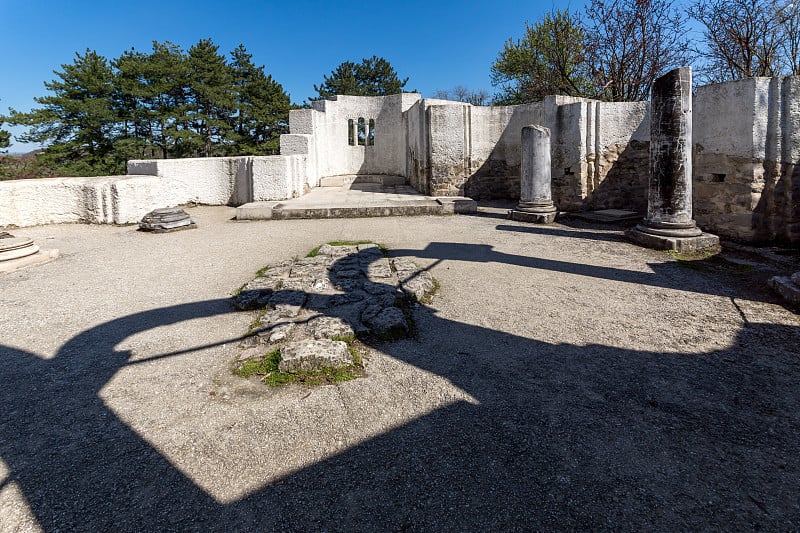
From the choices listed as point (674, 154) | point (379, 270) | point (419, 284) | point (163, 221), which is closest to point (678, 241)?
point (674, 154)

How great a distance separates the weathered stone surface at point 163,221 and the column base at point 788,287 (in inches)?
381

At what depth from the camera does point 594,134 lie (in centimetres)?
1071

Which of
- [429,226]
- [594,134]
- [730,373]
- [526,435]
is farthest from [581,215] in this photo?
[526,435]

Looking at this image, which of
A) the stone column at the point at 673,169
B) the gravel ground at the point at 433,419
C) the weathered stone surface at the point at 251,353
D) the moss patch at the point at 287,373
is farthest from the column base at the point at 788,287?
the weathered stone surface at the point at 251,353

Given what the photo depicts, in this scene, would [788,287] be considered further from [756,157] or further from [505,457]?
[505,457]

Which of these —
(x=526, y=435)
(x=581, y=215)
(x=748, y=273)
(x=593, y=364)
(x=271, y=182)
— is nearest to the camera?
(x=526, y=435)

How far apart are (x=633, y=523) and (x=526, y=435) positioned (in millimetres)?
668

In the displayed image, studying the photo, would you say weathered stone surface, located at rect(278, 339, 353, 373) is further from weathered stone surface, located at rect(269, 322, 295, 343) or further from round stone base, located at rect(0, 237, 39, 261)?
round stone base, located at rect(0, 237, 39, 261)

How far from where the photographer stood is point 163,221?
8.85 m

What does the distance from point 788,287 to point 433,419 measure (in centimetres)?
430

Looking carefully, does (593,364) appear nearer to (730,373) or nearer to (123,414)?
(730,373)

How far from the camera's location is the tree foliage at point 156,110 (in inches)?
990

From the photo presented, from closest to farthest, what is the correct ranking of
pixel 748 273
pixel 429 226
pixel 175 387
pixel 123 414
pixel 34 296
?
pixel 123 414, pixel 175 387, pixel 34 296, pixel 748 273, pixel 429 226

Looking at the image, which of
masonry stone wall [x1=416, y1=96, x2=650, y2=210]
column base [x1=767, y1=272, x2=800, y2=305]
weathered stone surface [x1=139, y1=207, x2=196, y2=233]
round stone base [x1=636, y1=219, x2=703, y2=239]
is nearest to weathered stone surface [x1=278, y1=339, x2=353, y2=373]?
column base [x1=767, y1=272, x2=800, y2=305]
